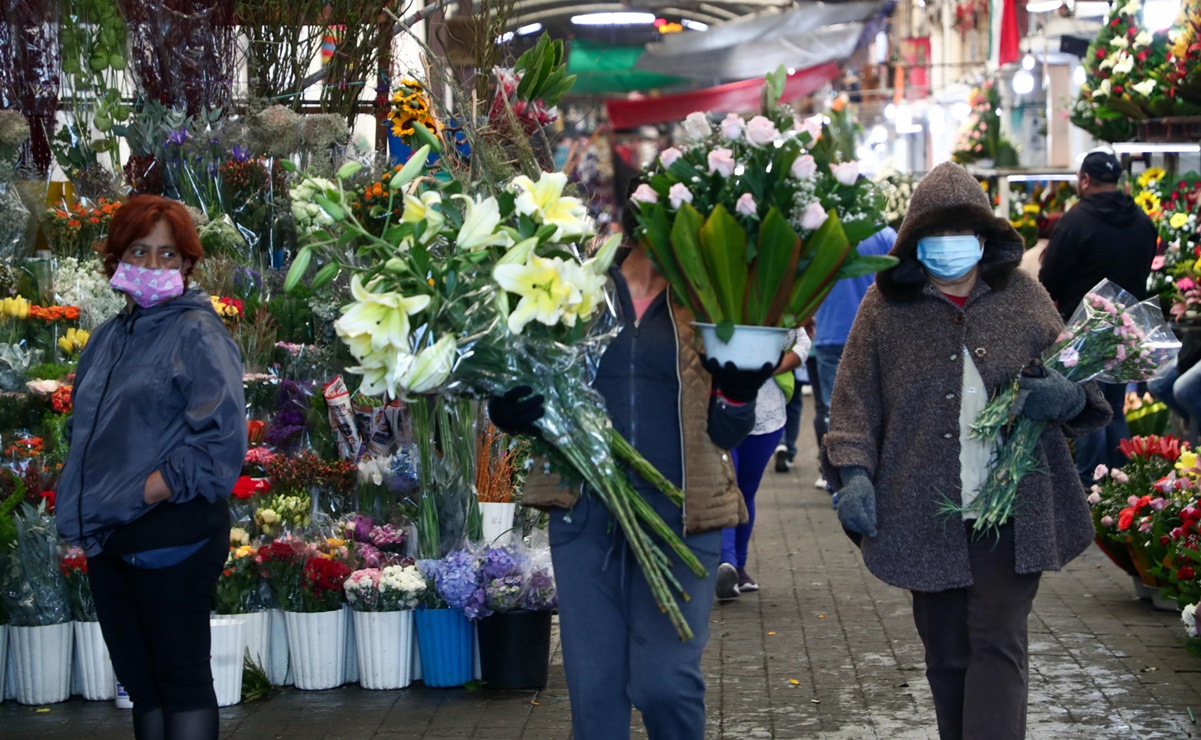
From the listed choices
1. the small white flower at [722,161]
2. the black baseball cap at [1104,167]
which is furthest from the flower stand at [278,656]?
the black baseball cap at [1104,167]

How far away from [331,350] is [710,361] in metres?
3.26

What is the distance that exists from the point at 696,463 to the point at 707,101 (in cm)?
1500

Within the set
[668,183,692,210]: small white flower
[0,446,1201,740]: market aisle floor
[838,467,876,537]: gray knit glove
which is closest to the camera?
[668,183,692,210]: small white flower

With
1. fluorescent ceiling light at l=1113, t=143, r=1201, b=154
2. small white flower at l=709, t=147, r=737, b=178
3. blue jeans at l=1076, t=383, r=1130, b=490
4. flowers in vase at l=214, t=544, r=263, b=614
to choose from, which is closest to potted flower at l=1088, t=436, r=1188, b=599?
blue jeans at l=1076, t=383, r=1130, b=490

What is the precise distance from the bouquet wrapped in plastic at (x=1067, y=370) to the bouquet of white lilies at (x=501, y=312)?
0.95m

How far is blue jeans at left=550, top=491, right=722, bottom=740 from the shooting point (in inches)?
148

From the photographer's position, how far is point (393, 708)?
5.68 meters

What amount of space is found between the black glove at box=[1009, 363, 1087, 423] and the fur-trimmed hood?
1.02 feet

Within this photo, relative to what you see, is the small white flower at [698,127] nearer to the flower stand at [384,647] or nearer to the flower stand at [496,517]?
the flower stand at [384,647]

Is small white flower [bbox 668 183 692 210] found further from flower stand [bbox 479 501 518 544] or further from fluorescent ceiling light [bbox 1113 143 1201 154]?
fluorescent ceiling light [bbox 1113 143 1201 154]

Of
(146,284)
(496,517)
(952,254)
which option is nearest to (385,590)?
(496,517)

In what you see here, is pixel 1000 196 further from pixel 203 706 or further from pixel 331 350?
pixel 203 706

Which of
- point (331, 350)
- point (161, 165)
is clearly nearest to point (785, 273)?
point (331, 350)

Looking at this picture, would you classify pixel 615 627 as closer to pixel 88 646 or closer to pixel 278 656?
pixel 278 656
